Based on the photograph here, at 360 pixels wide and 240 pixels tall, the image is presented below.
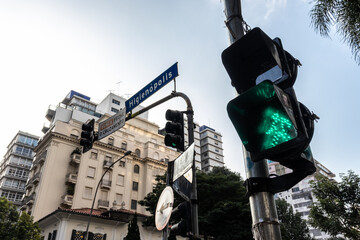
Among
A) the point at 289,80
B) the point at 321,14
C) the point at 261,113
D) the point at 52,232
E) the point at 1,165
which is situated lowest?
the point at 261,113

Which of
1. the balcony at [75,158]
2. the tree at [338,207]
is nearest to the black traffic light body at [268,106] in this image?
the tree at [338,207]

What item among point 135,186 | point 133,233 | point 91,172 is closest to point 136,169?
point 135,186

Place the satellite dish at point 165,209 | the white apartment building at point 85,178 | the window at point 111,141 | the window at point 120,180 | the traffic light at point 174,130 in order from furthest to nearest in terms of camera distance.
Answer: the window at point 111,141, the window at point 120,180, the white apartment building at point 85,178, the traffic light at point 174,130, the satellite dish at point 165,209

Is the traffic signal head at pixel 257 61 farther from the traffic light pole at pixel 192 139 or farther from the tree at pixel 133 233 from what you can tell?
the tree at pixel 133 233

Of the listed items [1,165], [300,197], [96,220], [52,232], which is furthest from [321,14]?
[1,165]

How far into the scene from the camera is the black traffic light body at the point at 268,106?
1.70 m

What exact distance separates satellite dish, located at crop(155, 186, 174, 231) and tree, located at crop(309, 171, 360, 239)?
69.1 feet

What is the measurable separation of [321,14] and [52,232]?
28.9 metres

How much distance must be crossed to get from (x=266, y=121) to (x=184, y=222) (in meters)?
3.24

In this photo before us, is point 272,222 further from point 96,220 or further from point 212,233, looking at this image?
point 96,220

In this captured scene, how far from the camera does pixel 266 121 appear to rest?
72.9 inches

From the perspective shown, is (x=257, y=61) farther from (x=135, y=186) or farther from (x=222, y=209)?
(x=135, y=186)

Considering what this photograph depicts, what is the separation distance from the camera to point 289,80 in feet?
6.48

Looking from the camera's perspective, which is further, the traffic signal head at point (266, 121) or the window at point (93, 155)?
the window at point (93, 155)
